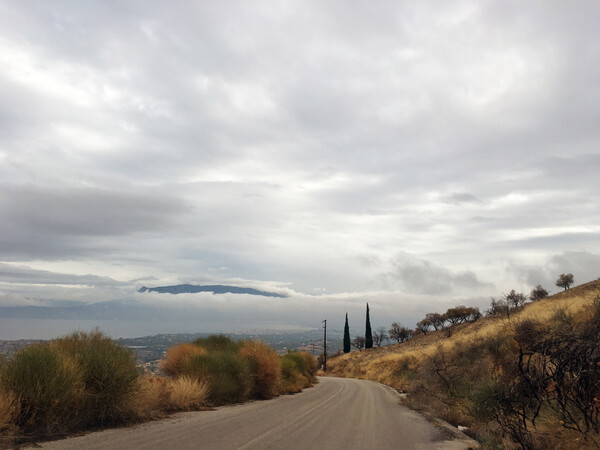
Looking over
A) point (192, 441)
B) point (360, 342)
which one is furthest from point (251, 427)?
point (360, 342)

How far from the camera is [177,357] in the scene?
2019 centimetres

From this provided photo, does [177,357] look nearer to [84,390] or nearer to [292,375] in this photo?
[84,390]

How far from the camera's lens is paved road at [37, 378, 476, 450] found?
8867 millimetres

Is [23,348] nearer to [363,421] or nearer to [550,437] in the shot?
[363,421]

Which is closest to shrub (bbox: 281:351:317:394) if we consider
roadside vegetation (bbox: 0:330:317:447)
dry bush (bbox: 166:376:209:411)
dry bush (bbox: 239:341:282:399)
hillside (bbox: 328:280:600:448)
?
dry bush (bbox: 239:341:282:399)

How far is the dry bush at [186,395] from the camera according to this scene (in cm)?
1406

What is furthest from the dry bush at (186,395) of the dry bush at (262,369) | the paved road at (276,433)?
the dry bush at (262,369)

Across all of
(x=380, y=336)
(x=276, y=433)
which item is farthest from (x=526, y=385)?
(x=380, y=336)

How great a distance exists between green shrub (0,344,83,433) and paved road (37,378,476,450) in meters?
0.91

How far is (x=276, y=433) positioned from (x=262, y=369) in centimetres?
1213

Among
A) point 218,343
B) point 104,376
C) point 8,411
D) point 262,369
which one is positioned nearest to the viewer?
point 8,411

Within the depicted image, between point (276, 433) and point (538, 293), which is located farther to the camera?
point (538, 293)

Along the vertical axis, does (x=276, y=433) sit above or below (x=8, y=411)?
below

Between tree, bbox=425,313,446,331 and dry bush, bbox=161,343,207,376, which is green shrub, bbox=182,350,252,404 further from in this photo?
tree, bbox=425,313,446,331
